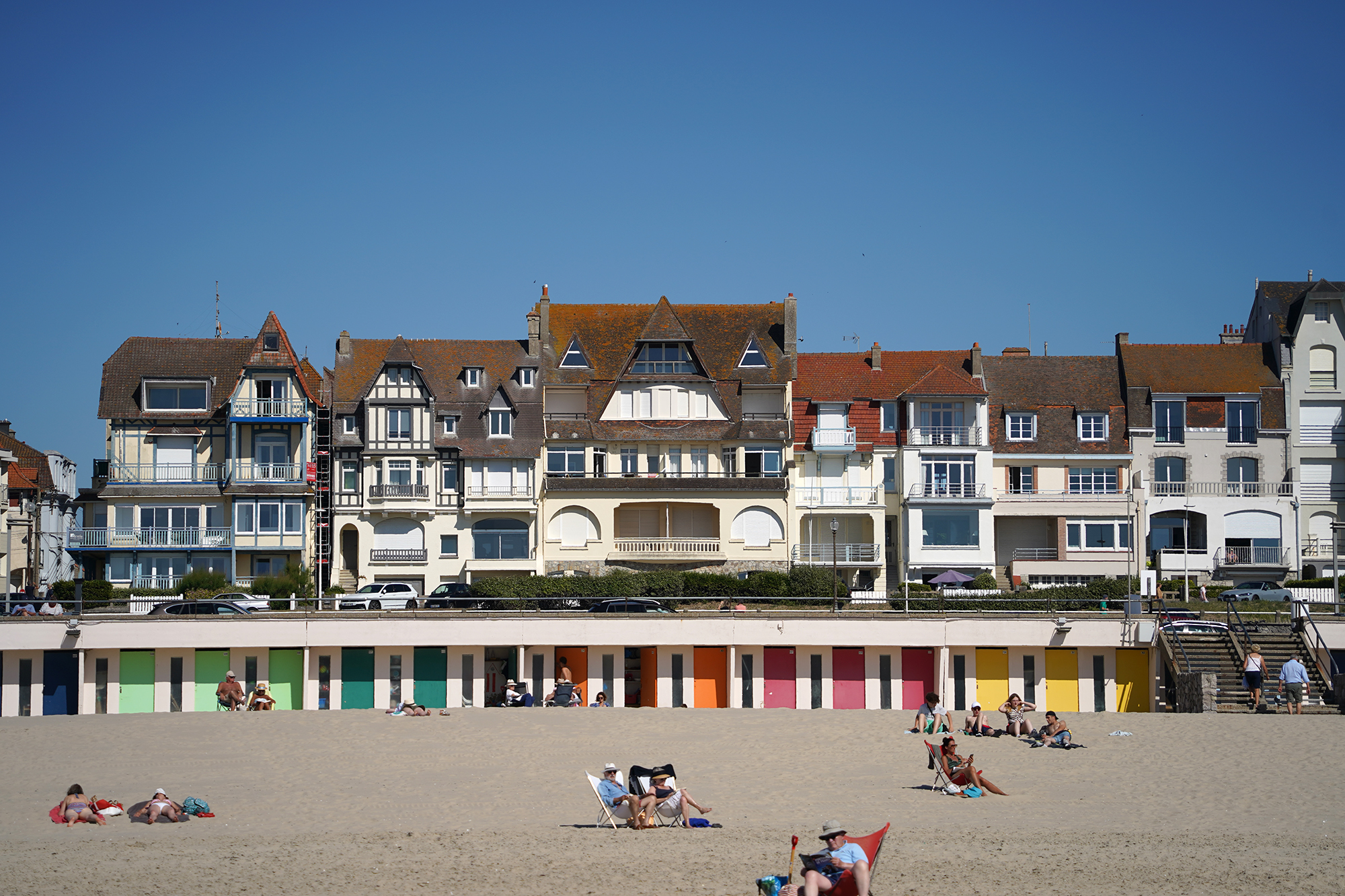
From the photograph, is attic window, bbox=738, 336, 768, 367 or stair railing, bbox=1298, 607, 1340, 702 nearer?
stair railing, bbox=1298, 607, 1340, 702

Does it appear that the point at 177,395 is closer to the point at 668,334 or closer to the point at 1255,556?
the point at 668,334

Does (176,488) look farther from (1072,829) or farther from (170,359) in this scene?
(1072,829)

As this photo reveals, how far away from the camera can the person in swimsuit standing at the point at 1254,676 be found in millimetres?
31188

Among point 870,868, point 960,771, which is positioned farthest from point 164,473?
point 870,868

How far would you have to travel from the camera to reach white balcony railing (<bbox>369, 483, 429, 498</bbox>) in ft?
168

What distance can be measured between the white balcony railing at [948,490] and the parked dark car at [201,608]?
1000 inches

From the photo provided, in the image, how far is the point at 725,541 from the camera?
51.5 m

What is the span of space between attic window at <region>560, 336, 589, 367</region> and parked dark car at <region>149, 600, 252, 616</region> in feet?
63.5

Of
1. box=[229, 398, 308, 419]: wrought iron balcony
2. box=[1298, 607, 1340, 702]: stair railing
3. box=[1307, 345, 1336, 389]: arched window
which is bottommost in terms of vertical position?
box=[1298, 607, 1340, 702]: stair railing

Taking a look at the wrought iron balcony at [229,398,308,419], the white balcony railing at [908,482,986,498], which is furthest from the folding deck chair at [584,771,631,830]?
the wrought iron balcony at [229,398,308,419]

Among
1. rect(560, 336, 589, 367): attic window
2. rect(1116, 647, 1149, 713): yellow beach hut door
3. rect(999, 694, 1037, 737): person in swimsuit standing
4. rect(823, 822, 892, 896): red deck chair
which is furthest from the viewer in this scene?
rect(560, 336, 589, 367): attic window

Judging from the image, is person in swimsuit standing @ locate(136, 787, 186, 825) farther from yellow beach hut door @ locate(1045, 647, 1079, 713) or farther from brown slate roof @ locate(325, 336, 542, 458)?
brown slate roof @ locate(325, 336, 542, 458)

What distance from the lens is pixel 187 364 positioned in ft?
172

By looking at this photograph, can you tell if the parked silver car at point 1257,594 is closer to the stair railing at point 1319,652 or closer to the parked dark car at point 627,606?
the stair railing at point 1319,652
